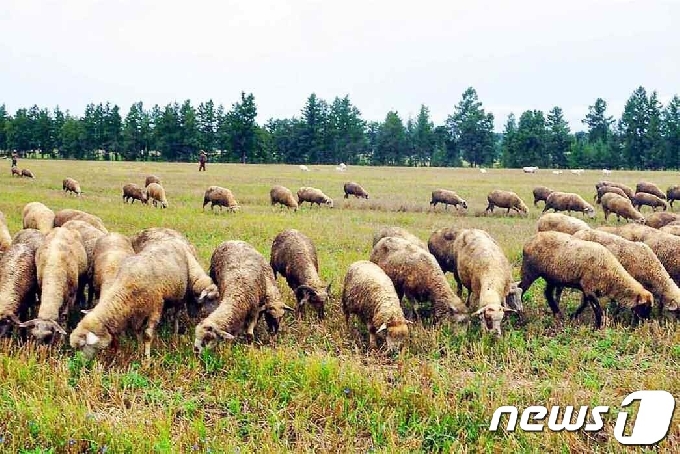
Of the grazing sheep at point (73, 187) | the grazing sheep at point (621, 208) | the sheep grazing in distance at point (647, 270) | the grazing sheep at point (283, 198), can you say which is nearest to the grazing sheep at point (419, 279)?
the sheep grazing in distance at point (647, 270)

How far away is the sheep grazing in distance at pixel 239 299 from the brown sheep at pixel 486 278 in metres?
3.16

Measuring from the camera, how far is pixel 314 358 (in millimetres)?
7070

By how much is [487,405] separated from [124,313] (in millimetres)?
4905


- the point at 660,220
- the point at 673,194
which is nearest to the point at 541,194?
the point at 673,194

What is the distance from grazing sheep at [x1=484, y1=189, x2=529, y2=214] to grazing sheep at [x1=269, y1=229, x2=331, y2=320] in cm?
1576

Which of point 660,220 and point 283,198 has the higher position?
point 283,198

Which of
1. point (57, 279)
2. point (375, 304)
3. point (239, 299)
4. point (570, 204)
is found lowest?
point (375, 304)

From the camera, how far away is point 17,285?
849cm

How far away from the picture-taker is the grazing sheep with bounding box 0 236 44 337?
25.4 feet

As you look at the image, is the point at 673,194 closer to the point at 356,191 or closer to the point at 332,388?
the point at 356,191

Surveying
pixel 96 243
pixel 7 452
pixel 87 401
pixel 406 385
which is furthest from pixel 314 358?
pixel 96 243

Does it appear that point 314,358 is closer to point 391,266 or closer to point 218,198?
point 391,266

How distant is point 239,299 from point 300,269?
7.48 feet

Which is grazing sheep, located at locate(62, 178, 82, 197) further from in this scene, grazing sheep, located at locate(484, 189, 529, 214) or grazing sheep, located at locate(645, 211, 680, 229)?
grazing sheep, located at locate(645, 211, 680, 229)
